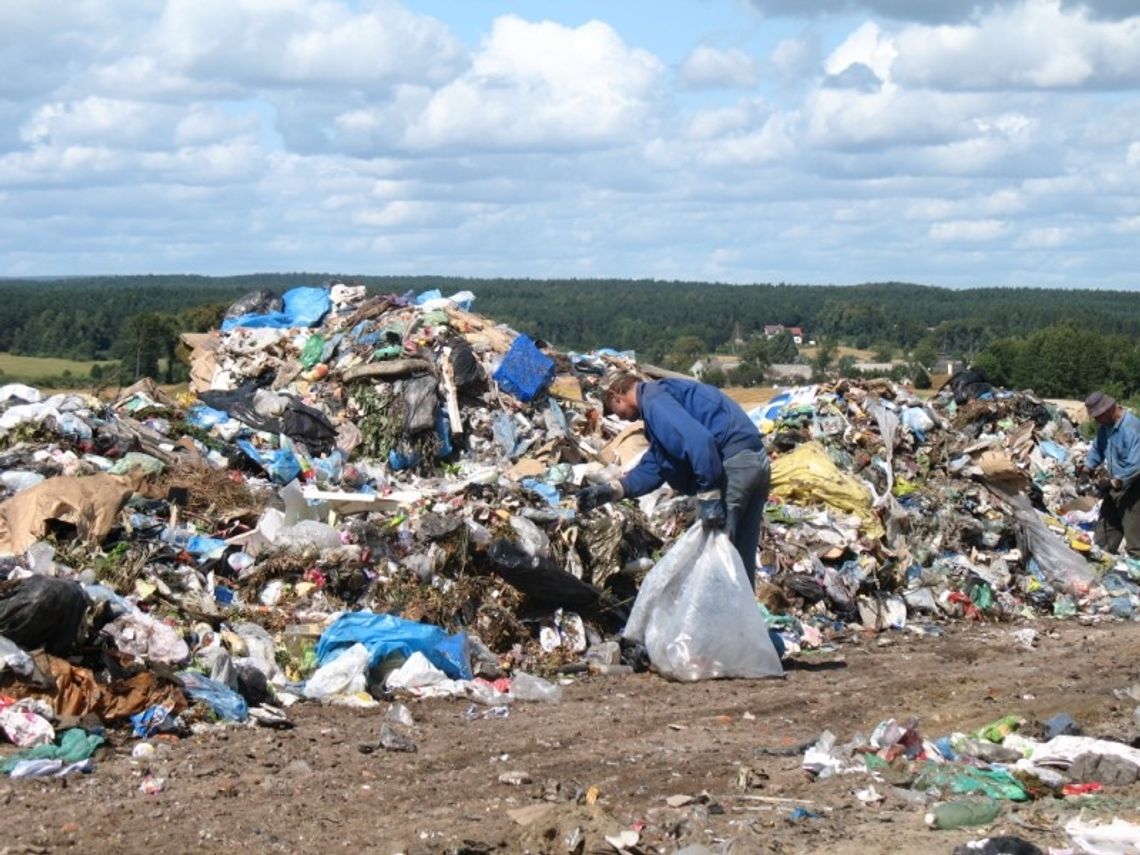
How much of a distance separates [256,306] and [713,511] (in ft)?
27.1

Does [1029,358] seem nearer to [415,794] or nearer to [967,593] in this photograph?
[967,593]

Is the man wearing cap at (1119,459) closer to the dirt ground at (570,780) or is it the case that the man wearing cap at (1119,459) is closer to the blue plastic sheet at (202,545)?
the dirt ground at (570,780)

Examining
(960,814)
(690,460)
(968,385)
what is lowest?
(960,814)

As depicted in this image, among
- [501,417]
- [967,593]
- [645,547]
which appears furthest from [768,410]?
[645,547]

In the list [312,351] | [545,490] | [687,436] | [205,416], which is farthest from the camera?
[312,351]

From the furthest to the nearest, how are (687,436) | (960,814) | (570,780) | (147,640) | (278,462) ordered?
(278,462)
(687,436)
(147,640)
(570,780)
(960,814)

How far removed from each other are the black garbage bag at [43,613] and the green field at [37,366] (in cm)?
3623

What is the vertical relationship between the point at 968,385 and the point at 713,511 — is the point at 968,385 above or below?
above

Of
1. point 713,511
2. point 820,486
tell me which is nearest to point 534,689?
point 713,511

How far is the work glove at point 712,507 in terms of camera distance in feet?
22.2

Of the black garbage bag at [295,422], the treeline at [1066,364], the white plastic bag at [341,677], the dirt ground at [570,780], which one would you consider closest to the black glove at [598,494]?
the dirt ground at [570,780]

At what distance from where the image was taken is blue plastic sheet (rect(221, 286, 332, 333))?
13.5m

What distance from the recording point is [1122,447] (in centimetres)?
973

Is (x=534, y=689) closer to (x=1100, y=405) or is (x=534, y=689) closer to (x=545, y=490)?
(x=545, y=490)
